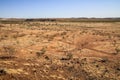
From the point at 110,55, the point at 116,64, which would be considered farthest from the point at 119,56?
the point at 116,64

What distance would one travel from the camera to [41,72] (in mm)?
11969

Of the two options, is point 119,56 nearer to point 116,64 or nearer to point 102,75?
point 116,64

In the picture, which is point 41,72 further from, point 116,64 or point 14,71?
point 116,64

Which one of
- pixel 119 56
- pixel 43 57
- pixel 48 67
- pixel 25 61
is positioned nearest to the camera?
pixel 48 67

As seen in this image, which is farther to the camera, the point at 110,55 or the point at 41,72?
the point at 110,55

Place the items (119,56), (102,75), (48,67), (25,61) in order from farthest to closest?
(119,56) < (25,61) < (48,67) < (102,75)

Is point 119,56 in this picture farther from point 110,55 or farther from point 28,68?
point 28,68

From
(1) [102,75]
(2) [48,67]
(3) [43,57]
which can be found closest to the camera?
(1) [102,75]

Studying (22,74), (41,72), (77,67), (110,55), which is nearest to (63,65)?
(77,67)

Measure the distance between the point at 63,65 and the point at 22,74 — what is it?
3585 millimetres

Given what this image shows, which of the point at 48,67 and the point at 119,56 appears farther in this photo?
the point at 119,56

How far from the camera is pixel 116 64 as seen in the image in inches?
588

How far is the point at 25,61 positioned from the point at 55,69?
2.62 m

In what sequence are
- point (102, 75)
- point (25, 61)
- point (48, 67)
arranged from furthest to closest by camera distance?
point (25, 61) → point (48, 67) → point (102, 75)
